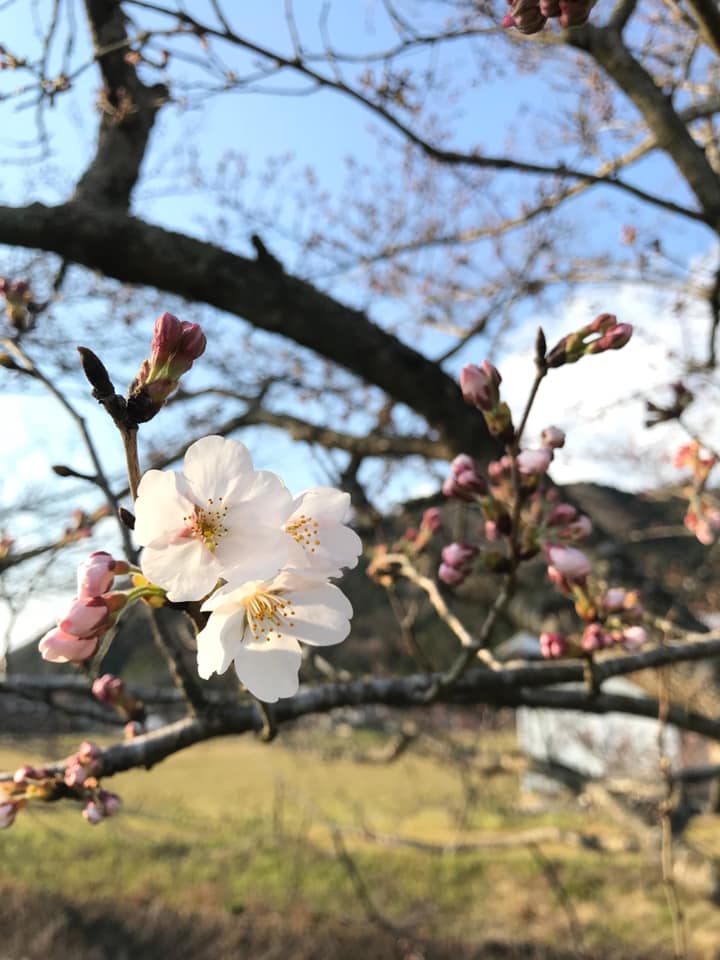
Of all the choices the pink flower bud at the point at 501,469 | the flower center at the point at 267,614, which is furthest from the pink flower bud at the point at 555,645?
the flower center at the point at 267,614

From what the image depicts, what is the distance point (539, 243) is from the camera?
12.8ft

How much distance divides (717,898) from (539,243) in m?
3.19

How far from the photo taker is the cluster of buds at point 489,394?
786 mm

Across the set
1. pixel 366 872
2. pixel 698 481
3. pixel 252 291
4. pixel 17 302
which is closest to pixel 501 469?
pixel 698 481

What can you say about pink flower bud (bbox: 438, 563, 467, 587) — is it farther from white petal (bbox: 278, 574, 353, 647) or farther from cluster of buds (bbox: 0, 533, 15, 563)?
cluster of buds (bbox: 0, 533, 15, 563)

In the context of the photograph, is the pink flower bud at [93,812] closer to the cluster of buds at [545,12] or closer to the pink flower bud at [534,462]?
the pink flower bud at [534,462]

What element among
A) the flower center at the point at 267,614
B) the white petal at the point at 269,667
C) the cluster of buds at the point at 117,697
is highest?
the flower center at the point at 267,614

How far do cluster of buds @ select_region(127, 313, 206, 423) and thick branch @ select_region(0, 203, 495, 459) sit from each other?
79.8 inches

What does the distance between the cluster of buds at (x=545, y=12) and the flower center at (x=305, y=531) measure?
60 cm

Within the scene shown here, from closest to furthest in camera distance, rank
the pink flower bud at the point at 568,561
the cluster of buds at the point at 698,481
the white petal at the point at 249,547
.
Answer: the white petal at the point at 249,547 → the pink flower bud at the point at 568,561 → the cluster of buds at the point at 698,481

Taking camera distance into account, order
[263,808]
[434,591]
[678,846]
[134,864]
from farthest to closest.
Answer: [263,808] < [134,864] < [678,846] < [434,591]

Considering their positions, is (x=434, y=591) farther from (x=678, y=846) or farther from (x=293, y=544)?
(x=678, y=846)

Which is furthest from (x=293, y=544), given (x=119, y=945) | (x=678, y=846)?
(x=119, y=945)

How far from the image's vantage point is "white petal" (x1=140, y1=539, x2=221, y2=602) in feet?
1.82
